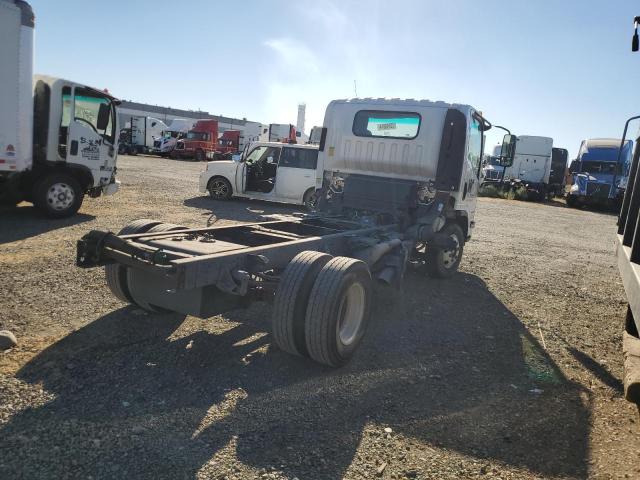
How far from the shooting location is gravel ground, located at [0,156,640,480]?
2.64m

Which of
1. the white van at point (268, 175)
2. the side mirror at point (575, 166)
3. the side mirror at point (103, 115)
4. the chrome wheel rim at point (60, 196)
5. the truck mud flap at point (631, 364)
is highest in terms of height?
the side mirror at point (575, 166)

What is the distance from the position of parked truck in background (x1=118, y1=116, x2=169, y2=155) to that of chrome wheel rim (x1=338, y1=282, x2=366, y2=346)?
112 feet

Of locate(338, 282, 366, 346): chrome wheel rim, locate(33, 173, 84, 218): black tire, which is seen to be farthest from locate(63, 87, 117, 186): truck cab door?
locate(338, 282, 366, 346): chrome wheel rim

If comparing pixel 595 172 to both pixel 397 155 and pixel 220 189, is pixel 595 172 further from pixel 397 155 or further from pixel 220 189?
pixel 397 155

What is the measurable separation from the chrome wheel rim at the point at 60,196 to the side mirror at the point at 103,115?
1444 millimetres

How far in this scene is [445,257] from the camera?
7.17 m

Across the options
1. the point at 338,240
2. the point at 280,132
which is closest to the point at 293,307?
the point at 338,240

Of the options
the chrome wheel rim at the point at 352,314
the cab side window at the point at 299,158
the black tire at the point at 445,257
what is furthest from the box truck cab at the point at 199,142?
the chrome wheel rim at the point at 352,314

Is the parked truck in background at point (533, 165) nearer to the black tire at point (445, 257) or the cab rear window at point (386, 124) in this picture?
the black tire at point (445, 257)

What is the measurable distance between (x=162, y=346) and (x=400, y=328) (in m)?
2.35

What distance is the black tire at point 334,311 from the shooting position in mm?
3439

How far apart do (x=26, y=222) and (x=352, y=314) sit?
24.5ft

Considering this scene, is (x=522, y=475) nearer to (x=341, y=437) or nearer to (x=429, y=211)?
(x=341, y=437)

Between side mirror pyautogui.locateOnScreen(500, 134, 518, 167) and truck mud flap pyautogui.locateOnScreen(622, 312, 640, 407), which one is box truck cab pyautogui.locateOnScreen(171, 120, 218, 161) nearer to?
side mirror pyautogui.locateOnScreen(500, 134, 518, 167)
